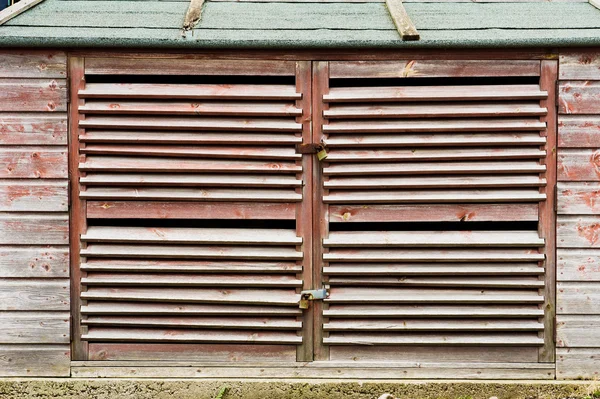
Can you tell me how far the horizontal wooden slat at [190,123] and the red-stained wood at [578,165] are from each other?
1.93 metres

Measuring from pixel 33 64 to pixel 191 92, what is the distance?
3.79ft

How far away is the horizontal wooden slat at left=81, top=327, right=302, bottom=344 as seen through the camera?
4887mm

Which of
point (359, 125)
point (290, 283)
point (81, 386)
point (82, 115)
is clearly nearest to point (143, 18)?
point (82, 115)

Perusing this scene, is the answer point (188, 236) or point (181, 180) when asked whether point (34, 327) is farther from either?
point (181, 180)

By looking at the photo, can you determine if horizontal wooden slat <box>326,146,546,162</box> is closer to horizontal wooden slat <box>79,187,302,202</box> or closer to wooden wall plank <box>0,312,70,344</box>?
horizontal wooden slat <box>79,187,302,202</box>

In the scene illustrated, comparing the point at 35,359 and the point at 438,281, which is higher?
the point at 438,281

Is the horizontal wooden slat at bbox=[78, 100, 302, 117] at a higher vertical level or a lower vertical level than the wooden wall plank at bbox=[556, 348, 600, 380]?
higher

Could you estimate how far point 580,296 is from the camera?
4.86 m

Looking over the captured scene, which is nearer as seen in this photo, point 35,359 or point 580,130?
point 580,130

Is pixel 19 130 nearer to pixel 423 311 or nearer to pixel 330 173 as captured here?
pixel 330 173

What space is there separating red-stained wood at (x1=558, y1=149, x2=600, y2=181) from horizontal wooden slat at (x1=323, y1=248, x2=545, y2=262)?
62cm

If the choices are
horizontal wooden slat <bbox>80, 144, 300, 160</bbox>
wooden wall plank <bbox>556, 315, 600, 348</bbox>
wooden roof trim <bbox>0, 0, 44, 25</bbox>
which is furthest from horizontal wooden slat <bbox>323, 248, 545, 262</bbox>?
wooden roof trim <bbox>0, 0, 44, 25</bbox>

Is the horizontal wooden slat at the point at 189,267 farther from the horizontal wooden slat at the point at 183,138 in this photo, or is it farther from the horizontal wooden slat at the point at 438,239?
the horizontal wooden slat at the point at 183,138

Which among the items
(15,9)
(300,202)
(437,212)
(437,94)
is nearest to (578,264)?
(437,212)
